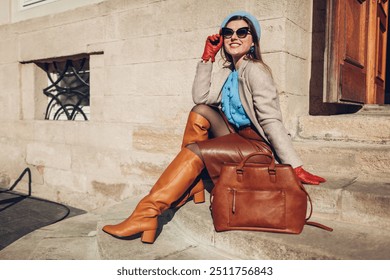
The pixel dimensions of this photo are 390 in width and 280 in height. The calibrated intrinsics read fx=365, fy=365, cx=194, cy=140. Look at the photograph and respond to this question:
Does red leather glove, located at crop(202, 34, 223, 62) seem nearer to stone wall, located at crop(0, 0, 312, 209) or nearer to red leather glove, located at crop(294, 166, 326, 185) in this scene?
stone wall, located at crop(0, 0, 312, 209)

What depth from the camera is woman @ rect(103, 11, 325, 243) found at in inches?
94.0

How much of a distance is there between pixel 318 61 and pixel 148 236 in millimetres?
2567

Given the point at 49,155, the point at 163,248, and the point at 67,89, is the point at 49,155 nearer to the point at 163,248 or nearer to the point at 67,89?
the point at 67,89

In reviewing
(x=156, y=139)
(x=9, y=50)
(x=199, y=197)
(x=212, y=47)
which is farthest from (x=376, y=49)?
(x=9, y=50)

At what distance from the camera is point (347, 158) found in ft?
9.68

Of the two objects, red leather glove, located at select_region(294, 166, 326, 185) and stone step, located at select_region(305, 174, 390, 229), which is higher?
red leather glove, located at select_region(294, 166, 326, 185)

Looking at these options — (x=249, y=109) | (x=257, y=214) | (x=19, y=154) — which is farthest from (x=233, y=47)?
(x=19, y=154)

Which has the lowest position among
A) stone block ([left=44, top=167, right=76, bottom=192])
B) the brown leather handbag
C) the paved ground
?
the paved ground

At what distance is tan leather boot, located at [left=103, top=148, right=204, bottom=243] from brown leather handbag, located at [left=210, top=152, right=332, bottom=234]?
9.9 inches

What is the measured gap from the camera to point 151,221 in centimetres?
238

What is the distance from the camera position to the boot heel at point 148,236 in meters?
2.41

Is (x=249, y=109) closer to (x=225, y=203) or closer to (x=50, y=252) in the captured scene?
(x=225, y=203)

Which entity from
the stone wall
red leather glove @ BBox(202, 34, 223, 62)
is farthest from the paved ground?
red leather glove @ BBox(202, 34, 223, 62)

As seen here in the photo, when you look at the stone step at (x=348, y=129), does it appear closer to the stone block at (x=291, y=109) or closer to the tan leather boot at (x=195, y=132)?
the stone block at (x=291, y=109)
